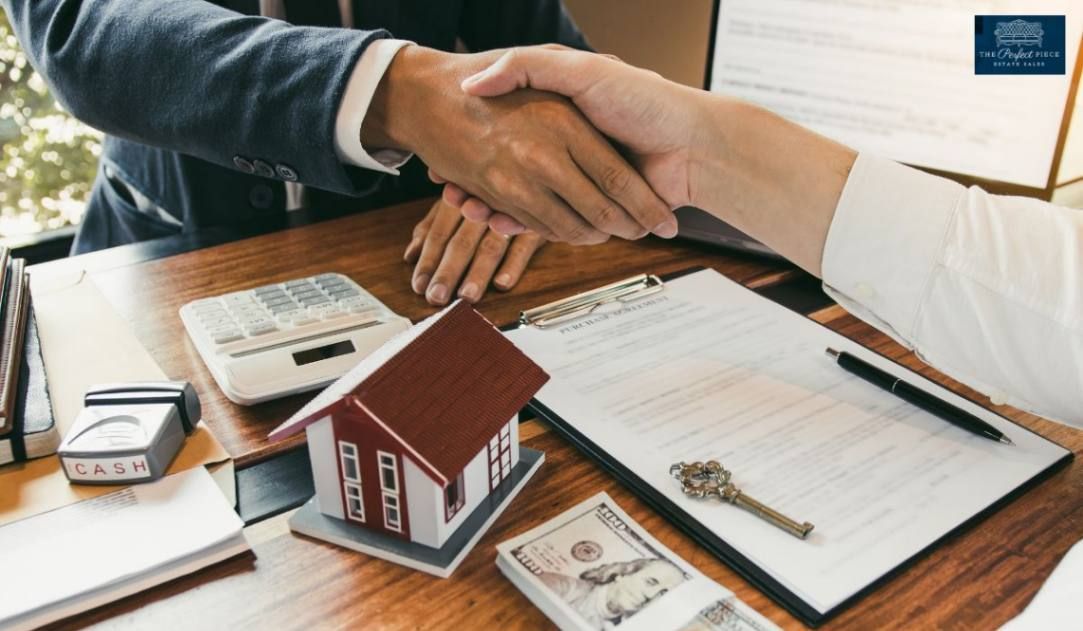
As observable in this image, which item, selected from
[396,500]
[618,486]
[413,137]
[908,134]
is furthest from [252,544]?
[908,134]

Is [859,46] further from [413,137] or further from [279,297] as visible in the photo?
[279,297]

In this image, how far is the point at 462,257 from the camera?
0.95 meters

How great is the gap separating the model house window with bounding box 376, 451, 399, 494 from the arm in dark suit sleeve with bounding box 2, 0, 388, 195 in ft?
1.27

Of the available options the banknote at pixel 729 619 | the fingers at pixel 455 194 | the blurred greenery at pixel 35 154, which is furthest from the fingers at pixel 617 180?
the blurred greenery at pixel 35 154

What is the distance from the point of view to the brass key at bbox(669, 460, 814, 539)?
557mm

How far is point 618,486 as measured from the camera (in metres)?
0.62

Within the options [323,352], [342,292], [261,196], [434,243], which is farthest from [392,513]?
[261,196]

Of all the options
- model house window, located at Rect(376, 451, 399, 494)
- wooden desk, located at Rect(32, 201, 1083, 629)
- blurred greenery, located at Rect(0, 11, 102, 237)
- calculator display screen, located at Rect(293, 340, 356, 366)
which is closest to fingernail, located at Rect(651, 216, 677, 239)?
wooden desk, located at Rect(32, 201, 1083, 629)

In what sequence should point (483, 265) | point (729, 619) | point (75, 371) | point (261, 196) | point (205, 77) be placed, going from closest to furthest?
point (729, 619) < point (75, 371) < point (205, 77) < point (483, 265) < point (261, 196)

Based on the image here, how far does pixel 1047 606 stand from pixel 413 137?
2.15 feet

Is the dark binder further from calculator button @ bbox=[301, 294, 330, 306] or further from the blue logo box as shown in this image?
the blue logo box

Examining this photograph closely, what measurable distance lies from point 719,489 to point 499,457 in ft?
0.53

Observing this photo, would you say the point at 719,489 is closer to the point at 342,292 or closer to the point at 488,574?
the point at 488,574

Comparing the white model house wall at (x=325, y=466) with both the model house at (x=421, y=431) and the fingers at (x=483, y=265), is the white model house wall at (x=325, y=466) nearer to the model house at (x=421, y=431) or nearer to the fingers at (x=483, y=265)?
the model house at (x=421, y=431)
